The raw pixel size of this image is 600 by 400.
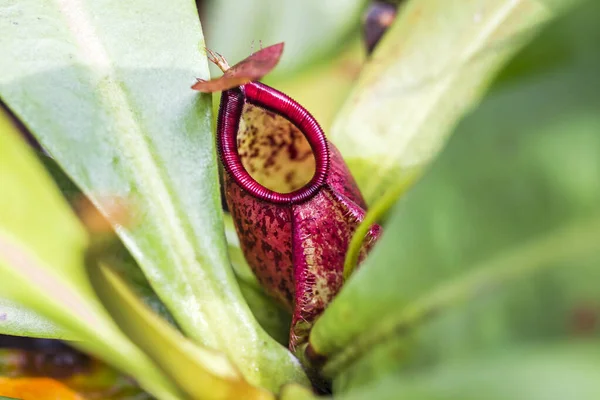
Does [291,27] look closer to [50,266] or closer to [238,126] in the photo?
[238,126]

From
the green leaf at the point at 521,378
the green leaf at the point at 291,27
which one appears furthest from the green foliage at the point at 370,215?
the green leaf at the point at 291,27

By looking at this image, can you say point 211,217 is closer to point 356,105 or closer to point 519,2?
point 356,105

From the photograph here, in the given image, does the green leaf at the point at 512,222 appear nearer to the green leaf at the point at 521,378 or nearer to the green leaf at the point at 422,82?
the green leaf at the point at 521,378

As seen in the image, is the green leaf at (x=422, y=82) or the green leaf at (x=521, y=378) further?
the green leaf at (x=422, y=82)

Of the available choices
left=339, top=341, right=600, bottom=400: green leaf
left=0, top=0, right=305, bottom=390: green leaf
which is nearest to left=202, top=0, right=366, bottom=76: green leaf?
left=0, top=0, right=305, bottom=390: green leaf

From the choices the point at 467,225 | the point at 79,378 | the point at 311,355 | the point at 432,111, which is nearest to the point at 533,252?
the point at 467,225

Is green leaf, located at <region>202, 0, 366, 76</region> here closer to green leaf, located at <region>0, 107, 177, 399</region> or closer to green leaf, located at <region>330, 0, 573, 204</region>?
green leaf, located at <region>330, 0, 573, 204</region>
